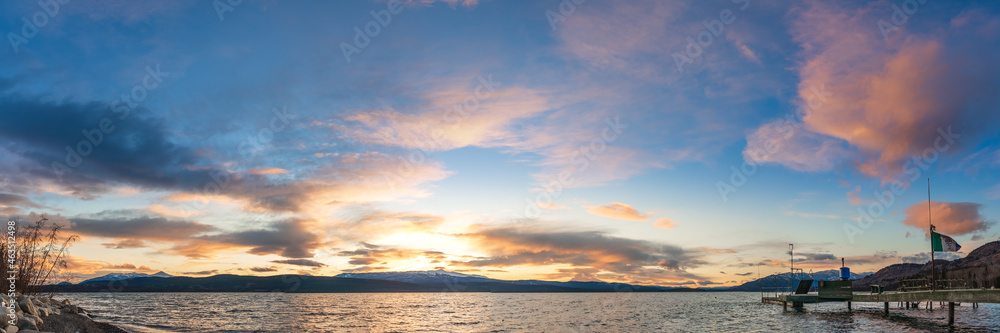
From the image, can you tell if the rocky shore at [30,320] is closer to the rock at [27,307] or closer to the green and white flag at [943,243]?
the rock at [27,307]

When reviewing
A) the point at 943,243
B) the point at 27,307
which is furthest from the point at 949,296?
the point at 27,307

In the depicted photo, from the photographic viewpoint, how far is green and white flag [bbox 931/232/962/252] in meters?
49.2

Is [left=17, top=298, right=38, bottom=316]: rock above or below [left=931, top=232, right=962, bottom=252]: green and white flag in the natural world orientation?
below

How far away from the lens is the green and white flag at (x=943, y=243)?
162ft

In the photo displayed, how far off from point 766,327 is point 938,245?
20.7 m

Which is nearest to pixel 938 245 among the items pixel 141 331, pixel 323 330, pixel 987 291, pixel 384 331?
pixel 987 291

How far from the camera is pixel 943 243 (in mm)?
50562

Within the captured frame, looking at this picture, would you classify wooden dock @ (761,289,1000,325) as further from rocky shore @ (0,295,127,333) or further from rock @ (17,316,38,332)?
rock @ (17,316,38,332)

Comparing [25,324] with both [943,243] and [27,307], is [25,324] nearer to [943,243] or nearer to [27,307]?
[27,307]

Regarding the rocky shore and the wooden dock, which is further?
the wooden dock

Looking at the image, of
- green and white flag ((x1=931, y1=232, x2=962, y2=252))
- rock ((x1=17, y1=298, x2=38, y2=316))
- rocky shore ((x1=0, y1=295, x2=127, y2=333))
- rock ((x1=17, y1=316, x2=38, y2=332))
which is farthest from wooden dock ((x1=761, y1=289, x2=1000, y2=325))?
rock ((x1=17, y1=298, x2=38, y2=316))

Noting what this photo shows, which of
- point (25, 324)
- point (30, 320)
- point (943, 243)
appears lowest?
point (25, 324)

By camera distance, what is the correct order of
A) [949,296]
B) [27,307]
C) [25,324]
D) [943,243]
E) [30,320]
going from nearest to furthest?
[25,324]
[30,320]
[27,307]
[949,296]
[943,243]

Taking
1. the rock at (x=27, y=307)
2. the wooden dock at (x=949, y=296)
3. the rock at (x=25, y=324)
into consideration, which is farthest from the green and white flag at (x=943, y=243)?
the rock at (x=27, y=307)
